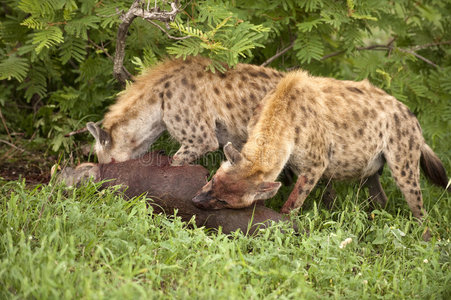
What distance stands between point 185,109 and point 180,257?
5.65 feet

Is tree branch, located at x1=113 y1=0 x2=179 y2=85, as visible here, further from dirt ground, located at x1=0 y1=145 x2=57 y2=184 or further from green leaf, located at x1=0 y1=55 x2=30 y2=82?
dirt ground, located at x1=0 y1=145 x2=57 y2=184

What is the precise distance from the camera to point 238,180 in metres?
4.77

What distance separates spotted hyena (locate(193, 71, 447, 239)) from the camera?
200 inches

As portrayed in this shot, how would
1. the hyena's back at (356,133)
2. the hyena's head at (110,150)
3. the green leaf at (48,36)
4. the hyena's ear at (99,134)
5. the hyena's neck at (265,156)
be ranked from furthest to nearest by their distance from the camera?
Answer: the hyena's head at (110,150)
the hyena's ear at (99,134)
the hyena's back at (356,133)
the green leaf at (48,36)
the hyena's neck at (265,156)

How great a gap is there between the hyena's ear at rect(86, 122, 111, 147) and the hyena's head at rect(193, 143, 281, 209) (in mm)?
1344

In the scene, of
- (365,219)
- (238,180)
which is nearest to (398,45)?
(365,219)

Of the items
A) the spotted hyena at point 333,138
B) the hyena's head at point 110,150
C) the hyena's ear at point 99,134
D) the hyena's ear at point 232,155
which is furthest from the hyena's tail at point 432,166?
the hyena's ear at point 99,134

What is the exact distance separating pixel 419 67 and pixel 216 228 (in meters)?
3.79

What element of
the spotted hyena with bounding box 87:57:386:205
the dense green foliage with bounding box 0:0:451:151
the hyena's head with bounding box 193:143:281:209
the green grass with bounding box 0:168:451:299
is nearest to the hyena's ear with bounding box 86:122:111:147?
the spotted hyena with bounding box 87:57:386:205

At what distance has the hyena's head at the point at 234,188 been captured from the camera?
4742 millimetres

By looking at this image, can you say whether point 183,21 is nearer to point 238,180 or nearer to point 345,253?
point 238,180

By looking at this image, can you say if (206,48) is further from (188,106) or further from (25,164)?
(25,164)

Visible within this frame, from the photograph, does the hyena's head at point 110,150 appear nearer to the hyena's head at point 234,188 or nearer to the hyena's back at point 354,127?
the hyena's head at point 234,188

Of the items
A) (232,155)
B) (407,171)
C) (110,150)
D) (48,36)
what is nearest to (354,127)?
(407,171)
